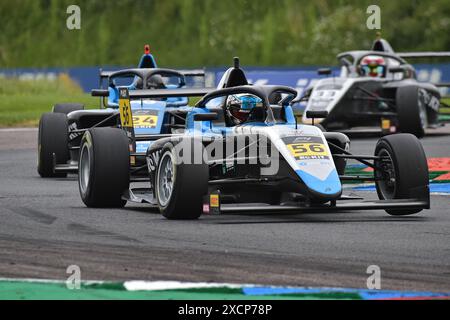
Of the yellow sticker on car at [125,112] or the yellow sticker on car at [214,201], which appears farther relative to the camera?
the yellow sticker on car at [125,112]

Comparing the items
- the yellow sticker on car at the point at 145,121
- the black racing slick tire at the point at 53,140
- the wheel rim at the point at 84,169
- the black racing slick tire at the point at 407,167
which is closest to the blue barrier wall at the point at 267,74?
the black racing slick tire at the point at 53,140

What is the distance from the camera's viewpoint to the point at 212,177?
1228 centimetres

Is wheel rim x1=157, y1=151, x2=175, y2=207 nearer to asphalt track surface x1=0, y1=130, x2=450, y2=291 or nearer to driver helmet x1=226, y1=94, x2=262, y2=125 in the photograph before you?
asphalt track surface x1=0, y1=130, x2=450, y2=291

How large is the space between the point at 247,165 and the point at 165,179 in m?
0.85

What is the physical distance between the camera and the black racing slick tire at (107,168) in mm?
12883

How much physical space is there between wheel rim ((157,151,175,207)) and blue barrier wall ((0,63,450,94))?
75.3ft

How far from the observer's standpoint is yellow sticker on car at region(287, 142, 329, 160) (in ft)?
37.5

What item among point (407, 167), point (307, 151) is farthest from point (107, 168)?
point (407, 167)

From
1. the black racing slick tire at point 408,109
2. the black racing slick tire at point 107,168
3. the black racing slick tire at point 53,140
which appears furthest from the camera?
the black racing slick tire at point 408,109

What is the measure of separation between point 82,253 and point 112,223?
86.6 inches

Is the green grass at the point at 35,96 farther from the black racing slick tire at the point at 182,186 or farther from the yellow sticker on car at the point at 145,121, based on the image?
the black racing slick tire at the point at 182,186

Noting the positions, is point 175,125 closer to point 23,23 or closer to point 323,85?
point 323,85

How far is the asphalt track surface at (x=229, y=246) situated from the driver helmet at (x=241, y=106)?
3.61 feet

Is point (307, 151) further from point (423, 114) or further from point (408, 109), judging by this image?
point (423, 114)
